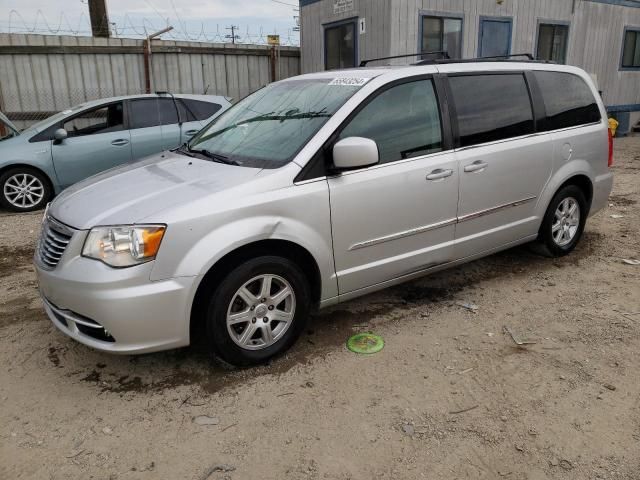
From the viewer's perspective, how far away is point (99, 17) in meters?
11.5

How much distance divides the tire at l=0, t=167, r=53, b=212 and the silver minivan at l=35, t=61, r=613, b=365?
415 cm

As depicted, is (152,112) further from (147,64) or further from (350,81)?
(350,81)

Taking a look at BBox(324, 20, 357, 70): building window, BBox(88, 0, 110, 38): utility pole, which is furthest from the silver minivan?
BBox(88, 0, 110, 38): utility pole

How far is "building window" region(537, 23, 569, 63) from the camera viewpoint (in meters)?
12.5

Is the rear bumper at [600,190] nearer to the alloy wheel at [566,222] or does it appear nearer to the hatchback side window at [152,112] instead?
the alloy wheel at [566,222]

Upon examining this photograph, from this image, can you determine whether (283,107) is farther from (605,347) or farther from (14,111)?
(14,111)

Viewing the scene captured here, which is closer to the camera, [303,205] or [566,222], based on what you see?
[303,205]

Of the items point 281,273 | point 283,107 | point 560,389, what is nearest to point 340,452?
point 281,273

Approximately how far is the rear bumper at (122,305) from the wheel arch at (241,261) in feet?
A: 0.40

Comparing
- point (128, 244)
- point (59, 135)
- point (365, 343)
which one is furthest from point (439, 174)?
point (59, 135)

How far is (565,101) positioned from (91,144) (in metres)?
5.92

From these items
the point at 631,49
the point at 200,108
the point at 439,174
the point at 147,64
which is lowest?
the point at 439,174

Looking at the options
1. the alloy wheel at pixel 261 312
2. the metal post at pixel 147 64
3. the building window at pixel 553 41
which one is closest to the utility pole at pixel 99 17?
the metal post at pixel 147 64

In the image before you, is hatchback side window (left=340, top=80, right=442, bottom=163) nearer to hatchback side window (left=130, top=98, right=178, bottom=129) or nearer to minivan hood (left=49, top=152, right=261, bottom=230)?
minivan hood (left=49, top=152, right=261, bottom=230)
